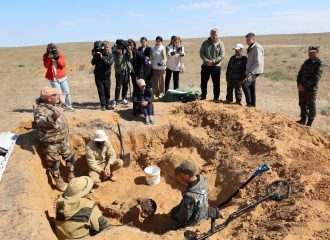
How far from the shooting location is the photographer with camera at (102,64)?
8.55 m

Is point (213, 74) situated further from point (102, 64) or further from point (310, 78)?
point (102, 64)

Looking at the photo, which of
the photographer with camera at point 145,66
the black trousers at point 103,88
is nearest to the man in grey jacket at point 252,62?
the photographer with camera at point 145,66

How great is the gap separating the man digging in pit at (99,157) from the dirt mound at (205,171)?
36 centimetres

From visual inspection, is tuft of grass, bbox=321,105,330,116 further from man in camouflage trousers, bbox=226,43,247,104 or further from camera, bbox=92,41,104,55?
camera, bbox=92,41,104,55

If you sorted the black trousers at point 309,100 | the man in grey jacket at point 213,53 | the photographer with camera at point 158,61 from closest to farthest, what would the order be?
the black trousers at point 309,100 → the man in grey jacket at point 213,53 → the photographer with camera at point 158,61

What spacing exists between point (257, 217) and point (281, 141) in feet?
7.57

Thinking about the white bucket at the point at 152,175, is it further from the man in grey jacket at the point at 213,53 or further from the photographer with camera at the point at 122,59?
the man in grey jacket at the point at 213,53

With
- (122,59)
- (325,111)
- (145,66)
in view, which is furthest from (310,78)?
(122,59)

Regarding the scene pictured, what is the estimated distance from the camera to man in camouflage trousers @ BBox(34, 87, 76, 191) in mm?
6039

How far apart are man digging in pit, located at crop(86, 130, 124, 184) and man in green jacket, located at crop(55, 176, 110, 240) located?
2.11 metres

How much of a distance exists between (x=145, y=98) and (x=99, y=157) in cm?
183

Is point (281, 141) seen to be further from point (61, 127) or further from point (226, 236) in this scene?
point (61, 127)

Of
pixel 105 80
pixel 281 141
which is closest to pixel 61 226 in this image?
pixel 281 141

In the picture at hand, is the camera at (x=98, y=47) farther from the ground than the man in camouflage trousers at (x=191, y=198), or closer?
farther from the ground
